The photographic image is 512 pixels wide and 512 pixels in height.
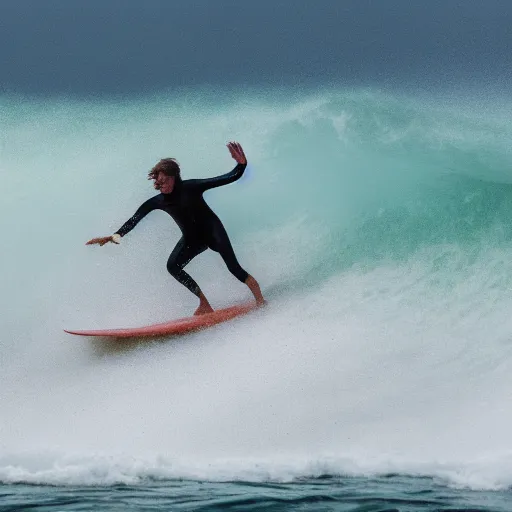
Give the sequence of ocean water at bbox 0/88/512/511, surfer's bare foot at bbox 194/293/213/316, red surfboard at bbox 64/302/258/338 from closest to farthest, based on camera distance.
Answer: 1. ocean water at bbox 0/88/512/511
2. red surfboard at bbox 64/302/258/338
3. surfer's bare foot at bbox 194/293/213/316

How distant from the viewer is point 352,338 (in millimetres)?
7641

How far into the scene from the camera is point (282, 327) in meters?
7.80

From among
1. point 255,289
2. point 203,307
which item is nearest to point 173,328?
point 203,307

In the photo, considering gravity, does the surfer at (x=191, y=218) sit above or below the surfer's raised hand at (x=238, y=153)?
below

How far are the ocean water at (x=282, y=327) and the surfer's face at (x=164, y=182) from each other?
1.22 m

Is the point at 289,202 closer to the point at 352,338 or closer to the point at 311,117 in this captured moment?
the point at 311,117

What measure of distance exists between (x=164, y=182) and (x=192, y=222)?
449 millimetres

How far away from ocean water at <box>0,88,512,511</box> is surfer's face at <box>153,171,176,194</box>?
122cm

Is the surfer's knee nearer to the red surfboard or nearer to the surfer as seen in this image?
the surfer

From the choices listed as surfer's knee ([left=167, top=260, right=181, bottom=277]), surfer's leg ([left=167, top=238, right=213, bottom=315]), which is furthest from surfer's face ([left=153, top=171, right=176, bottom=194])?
surfer's knee ([left=167, top=260, right=181, bottom=277])

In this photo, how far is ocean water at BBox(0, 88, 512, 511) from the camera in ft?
19.4

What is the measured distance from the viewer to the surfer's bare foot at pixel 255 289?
7816 mm

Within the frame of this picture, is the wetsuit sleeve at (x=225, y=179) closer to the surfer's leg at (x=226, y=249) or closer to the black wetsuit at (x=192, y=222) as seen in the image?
the black wetsuit at (x=192, y=222)

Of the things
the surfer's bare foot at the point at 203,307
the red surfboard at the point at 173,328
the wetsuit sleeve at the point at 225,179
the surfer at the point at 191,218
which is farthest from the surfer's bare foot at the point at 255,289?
the wetsuit sleeve at the point at 225,179
